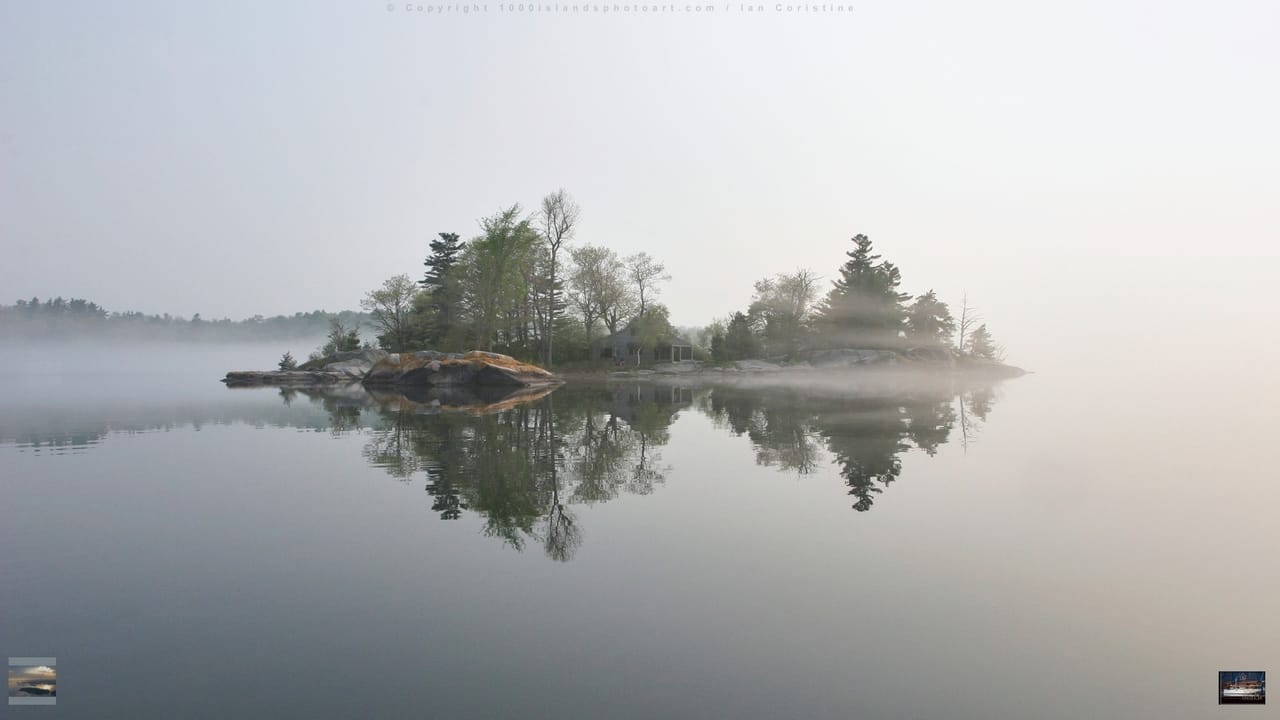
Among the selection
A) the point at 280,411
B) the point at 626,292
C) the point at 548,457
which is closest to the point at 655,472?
the point at 548,457

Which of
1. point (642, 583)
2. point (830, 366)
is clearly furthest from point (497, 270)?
point (642, 583)

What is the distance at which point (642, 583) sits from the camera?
5996mm

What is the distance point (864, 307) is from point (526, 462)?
74.3 metres

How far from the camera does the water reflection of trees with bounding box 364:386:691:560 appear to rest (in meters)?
8.61

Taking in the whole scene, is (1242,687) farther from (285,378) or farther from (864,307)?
(864,307)

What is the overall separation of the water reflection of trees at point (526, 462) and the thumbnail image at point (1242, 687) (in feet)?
18.8

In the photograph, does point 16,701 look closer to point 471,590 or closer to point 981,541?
point 471,590

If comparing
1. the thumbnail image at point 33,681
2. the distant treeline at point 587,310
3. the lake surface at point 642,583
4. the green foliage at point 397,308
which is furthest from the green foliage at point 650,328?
the thumbnail image at point 33,681

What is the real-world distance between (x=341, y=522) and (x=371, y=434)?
10757mm

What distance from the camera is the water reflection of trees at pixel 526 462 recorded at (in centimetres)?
861

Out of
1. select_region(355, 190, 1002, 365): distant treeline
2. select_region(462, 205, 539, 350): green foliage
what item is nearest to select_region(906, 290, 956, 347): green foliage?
select_region(355, 190, 1002, 365): distant treeline

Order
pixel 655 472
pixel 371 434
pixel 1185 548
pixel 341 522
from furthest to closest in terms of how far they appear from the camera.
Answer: pixel 371 434 → pixel 655 472 → pixel 341 522 → pixel 1185 548

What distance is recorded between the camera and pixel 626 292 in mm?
78188

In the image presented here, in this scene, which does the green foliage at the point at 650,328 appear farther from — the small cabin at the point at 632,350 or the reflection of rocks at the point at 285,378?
the reflection of rocks at the point at 285,378
